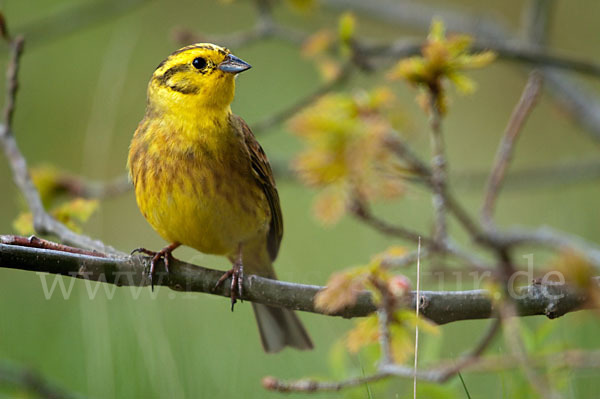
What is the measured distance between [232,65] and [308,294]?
1.47 meters

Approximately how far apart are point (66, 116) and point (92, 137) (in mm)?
3924

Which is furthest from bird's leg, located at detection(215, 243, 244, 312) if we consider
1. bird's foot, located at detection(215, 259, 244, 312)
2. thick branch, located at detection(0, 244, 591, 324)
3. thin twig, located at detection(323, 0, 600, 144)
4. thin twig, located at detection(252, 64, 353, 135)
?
thin twig, located at detection(323, 0, 600, 144)

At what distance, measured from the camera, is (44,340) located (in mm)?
5090

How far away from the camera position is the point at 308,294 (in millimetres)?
2982

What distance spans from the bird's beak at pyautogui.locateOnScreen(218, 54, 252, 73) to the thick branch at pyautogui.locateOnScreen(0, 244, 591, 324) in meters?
1.21

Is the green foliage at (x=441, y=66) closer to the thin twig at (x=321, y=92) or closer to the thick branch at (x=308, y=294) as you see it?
the thick branch at (x=308, y=294)

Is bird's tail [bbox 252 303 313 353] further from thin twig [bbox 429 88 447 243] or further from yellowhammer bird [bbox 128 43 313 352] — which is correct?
thin twig [bbox 429 88 447 243]

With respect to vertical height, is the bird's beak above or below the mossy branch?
above

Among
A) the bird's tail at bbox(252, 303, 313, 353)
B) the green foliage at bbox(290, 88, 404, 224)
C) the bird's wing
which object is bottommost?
the bird's tail at bbox(252, 303, 313, 353)

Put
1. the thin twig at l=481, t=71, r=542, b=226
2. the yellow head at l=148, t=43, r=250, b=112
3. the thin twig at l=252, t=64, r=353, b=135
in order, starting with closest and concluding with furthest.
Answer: the thin twig at l=481, t=71, r=542, b=226
the yellow head at l=148, t=43, r=250, b=112
the thin twig at l=252, t=64, r=353, b=135

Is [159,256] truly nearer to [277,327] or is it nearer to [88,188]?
[277,327]

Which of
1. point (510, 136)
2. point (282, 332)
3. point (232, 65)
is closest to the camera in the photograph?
point (510, 136)

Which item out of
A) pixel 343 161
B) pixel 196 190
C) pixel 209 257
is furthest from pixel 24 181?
pixel 209 257

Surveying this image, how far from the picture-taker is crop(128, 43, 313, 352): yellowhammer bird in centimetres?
391
